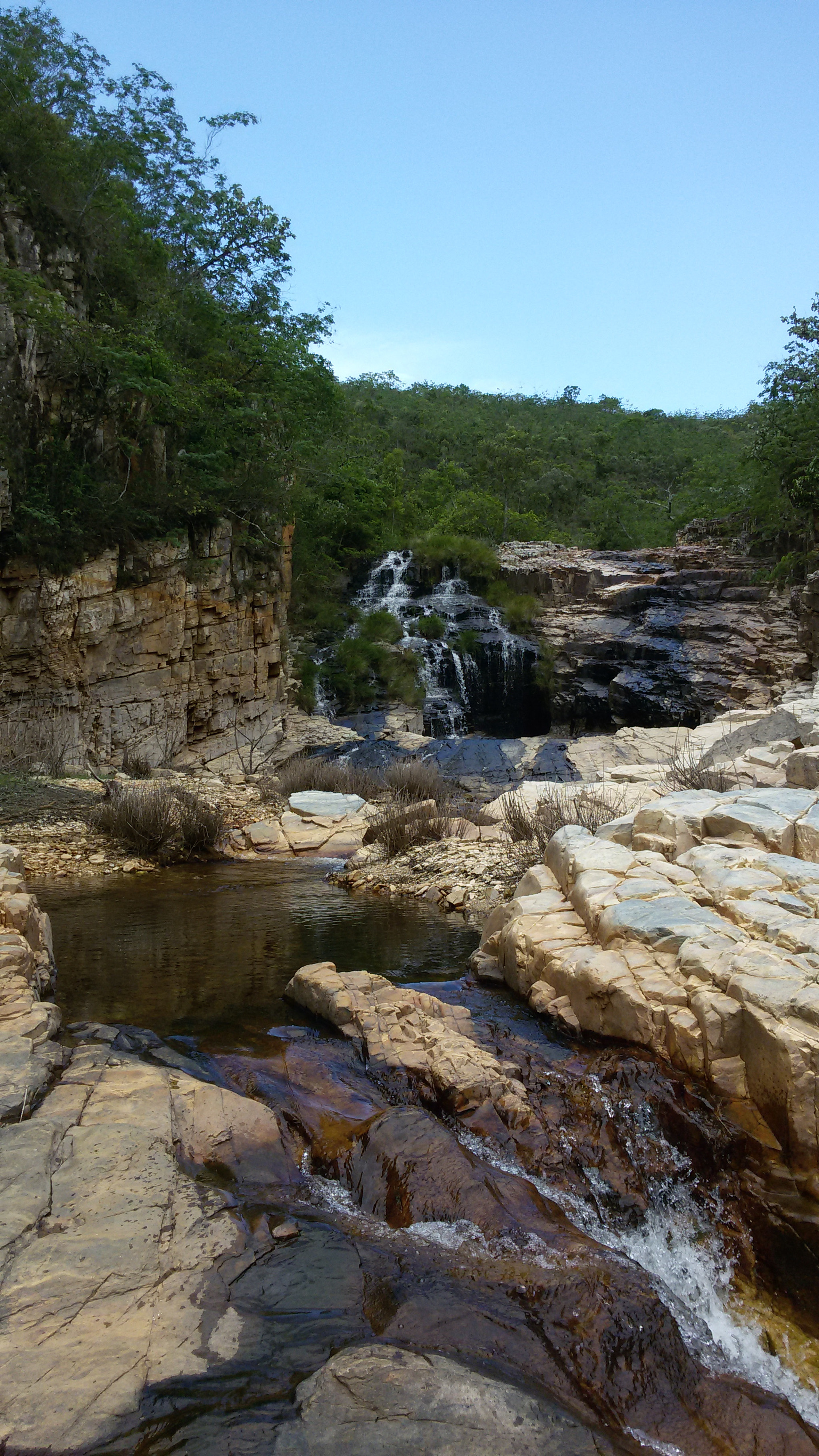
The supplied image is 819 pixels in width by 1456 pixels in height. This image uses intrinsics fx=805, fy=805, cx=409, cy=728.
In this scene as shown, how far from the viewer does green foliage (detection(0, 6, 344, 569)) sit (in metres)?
13.6

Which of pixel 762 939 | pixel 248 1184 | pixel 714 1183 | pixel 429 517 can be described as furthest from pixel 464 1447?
pixel 429 517

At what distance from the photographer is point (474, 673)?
838 inches

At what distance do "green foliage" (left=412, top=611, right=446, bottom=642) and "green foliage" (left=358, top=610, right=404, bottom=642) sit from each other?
1.54ft

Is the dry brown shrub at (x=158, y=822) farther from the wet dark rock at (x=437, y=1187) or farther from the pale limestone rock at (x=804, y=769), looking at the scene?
the wet dark rock at (x=437, y=1187)

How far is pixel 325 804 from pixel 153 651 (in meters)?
5.90

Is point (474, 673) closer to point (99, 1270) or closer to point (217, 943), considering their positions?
point (217, 943)

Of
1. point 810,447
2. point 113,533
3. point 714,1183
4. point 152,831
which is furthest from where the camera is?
point 810,447

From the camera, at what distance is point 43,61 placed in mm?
16219

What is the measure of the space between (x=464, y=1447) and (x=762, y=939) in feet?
9.14

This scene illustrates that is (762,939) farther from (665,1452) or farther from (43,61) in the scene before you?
(43,61)

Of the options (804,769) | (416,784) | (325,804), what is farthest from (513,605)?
(804,769)

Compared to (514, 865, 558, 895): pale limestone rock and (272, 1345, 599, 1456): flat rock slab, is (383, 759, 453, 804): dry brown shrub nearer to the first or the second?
(514, 865, 558, 895): pale limestone rock

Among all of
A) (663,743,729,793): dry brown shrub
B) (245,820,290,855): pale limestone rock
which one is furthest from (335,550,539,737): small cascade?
(663,743,729,793): dry brown shrub

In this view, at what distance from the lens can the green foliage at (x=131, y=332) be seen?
13594 millimetres
